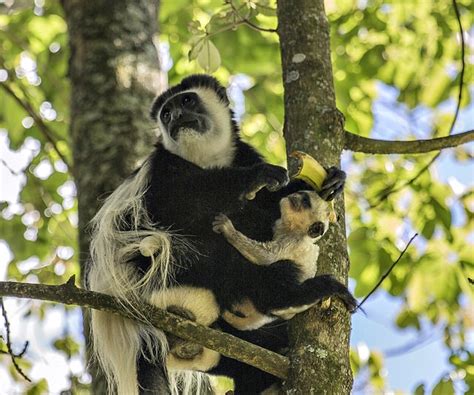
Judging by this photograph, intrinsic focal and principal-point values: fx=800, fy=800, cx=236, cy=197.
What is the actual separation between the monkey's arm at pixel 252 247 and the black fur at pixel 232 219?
2 centimetres

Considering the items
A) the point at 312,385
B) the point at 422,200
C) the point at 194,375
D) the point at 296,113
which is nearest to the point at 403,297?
the point at 422,200

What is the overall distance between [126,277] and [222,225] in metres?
0.39

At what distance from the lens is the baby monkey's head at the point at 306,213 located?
2.63 meters

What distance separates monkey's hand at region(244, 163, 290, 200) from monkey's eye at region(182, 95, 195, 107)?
0.74 meters

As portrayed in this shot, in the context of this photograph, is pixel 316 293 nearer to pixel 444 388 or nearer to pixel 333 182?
pixel 333 182

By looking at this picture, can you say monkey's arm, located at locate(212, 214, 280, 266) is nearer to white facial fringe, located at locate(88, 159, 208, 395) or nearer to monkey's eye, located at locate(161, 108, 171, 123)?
white facial fringe, located at locate(88, 159, 208, 395)

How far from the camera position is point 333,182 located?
2547 millimetres

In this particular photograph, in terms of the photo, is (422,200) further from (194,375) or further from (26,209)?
(26,209)

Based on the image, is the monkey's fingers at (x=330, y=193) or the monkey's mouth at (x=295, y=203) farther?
the monkey's mouth at (x=295, y=203)

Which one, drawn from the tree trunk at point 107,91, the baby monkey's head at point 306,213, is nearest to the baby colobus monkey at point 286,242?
the baby monkey's head at point 306,213

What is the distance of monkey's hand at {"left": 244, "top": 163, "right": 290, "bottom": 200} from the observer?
2.66m

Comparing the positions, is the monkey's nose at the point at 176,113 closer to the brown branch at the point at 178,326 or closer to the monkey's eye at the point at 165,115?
the monkey's eye at the point at 165,115

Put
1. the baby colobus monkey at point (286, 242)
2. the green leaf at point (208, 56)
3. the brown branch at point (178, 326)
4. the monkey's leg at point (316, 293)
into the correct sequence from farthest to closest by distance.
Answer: the green leaf at point (208, 56) → the baby colobus monkey at point (286, 242) → the monkey's leg at point (316, 293) → the brown branch at point (178, 326)

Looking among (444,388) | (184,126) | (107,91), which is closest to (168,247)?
(184,126)
